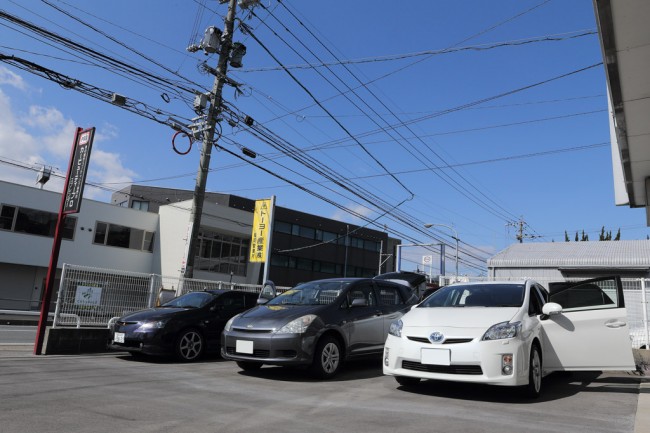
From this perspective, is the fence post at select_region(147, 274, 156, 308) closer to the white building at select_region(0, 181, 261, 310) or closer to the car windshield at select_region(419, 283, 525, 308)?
the car windshield at select_region(419, 283, 525, 308)

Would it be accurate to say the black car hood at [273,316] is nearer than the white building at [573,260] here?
Yes

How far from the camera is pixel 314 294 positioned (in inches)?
308

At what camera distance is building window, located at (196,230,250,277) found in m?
32.3

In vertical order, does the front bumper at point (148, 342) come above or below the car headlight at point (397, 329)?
below

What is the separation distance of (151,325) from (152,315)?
287mm

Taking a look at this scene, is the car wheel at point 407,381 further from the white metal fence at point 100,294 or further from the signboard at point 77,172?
the signboard at point 77,172

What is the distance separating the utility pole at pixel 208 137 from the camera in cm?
1327

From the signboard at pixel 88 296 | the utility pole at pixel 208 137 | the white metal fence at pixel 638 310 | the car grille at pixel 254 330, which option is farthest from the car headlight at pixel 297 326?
the utility pole at pixel 208 137

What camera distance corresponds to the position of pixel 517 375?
5.27 m

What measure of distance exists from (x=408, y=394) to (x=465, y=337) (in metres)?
1.11

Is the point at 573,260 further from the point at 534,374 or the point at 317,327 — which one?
the point at 317,327

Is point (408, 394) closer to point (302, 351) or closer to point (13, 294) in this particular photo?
point (302, 351)

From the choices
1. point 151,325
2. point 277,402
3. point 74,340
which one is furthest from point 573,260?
point 74,340

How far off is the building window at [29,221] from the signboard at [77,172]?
17.7 m
